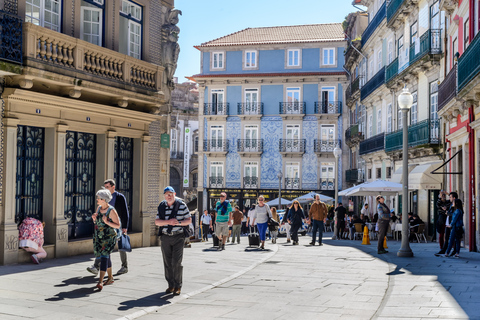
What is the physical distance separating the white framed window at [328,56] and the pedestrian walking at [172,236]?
4161 centimetres

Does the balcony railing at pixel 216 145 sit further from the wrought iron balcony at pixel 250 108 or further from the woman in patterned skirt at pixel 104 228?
the woman in patterned skirt at pixel 104 228

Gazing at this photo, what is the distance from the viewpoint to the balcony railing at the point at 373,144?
3245 cm

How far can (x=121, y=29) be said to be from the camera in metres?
16.6

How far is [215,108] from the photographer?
50.2 m

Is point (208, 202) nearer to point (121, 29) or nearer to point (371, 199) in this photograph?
point (371, 199)

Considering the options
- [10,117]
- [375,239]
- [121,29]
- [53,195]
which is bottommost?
[375,239]

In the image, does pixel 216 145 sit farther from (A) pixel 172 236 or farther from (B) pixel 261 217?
(A) pixel 172 236

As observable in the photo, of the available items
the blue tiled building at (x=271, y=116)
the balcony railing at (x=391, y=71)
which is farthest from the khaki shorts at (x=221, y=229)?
the blue tiled building at (x=271, y=116)

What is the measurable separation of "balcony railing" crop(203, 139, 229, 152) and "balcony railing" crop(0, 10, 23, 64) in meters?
37.8

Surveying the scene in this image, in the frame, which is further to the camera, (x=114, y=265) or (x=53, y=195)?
(x=53, y=195)

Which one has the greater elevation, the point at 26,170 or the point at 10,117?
the point at 10,117

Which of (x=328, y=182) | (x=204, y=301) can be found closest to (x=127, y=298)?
(x=204, y=301)

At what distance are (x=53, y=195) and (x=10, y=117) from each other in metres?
2.04

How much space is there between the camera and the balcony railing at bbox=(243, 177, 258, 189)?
162ft
